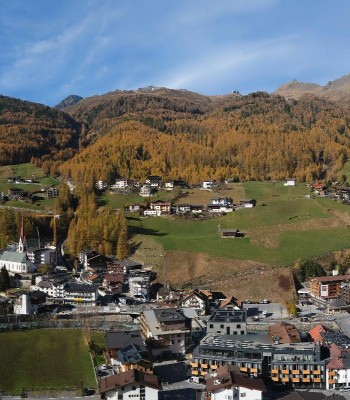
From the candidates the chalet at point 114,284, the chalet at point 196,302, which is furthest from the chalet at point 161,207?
the chalet at point 196,302

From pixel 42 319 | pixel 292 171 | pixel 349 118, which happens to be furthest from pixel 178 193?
pixel 349 118

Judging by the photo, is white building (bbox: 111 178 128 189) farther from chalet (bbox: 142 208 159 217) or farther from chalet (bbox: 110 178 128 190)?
chalet (bbox: 142 208 159 217)

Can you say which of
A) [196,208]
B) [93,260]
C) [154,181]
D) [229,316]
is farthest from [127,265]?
[154,181]

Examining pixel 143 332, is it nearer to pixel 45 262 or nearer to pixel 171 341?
pixel 171 341

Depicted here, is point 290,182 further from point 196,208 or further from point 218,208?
point 196,208

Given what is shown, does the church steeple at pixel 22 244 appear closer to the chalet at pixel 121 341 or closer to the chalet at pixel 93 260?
the chalet at pixel 93 260

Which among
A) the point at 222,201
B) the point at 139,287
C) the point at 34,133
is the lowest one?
the point at 139,287
